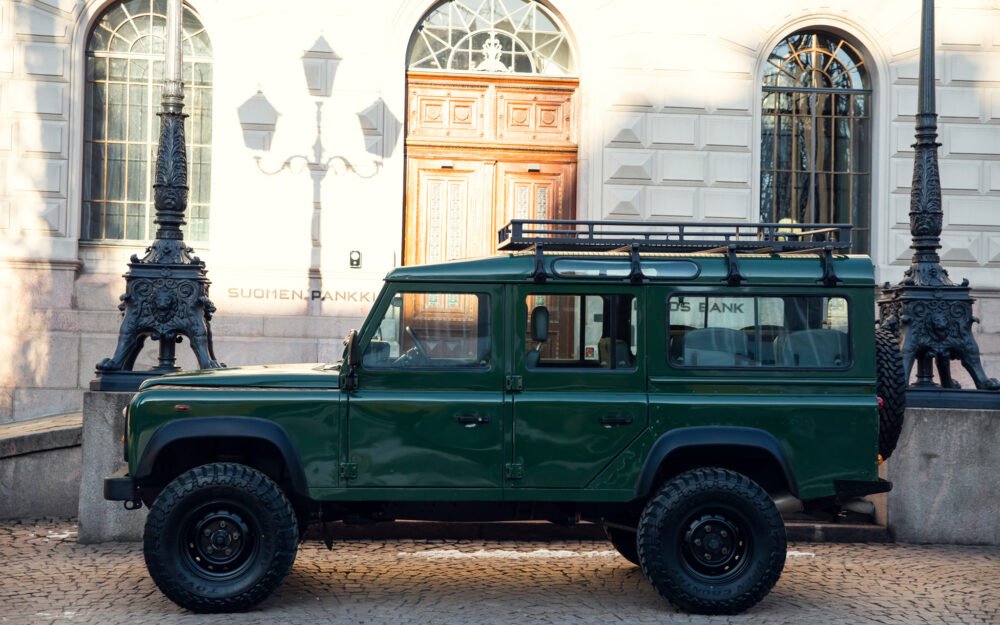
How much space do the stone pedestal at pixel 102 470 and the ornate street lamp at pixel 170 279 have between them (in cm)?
50

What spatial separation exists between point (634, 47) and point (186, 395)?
9563 mm

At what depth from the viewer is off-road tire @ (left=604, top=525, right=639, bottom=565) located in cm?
823

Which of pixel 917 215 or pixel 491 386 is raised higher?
pixel 917 215

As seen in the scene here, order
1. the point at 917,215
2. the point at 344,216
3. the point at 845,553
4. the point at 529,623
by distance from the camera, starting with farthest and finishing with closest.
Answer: the point at 344,216
the point at 917,215
the point at 845,553
the point at 529,623

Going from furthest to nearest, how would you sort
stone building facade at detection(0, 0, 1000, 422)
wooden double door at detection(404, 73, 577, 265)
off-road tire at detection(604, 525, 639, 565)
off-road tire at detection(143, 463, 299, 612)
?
wooden double door at detection(404, 73, 577, 265) < stone building facade at detection(0, 0, 1000, 422) < off-road tire at detection(604, 525, 639, 565) < off-road tire at detection(143, 463, 299, 612)

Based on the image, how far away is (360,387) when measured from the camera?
706cm

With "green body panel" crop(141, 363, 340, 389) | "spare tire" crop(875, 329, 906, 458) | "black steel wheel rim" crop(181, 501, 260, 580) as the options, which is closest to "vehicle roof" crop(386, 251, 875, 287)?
"spare tire" crop(875, 329, 906, 458)

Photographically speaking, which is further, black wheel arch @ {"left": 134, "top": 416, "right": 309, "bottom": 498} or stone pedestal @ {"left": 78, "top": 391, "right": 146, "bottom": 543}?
stone pedestal @ {"left": 78, "top": 391, "right": 146, "bottom": 543}

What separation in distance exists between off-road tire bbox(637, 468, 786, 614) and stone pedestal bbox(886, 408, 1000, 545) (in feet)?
9.88

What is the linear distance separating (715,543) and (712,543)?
0.02m

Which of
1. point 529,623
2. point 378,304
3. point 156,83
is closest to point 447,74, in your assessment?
point 156,83

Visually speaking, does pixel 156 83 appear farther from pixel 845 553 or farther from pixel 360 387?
pixel 845 553

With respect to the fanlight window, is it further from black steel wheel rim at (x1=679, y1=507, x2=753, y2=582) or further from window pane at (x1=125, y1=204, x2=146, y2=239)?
black steel wheel rim at (x1=679, y1=507, x2=753, y2=582)

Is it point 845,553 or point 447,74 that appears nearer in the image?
point 845,553
